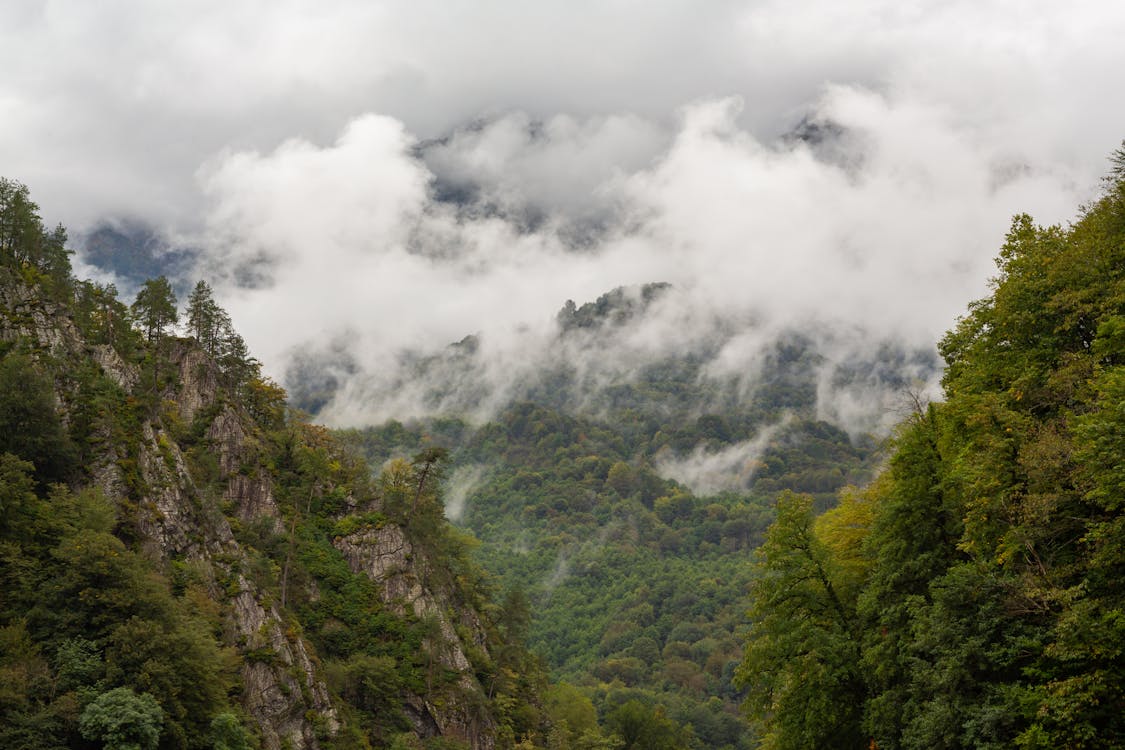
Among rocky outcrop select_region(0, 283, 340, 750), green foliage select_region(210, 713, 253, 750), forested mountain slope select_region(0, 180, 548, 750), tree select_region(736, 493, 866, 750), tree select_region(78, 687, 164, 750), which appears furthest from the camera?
rocky outcrop select_region(0, 283, 340, 750)

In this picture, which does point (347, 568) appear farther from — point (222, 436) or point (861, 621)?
point (861, 621)

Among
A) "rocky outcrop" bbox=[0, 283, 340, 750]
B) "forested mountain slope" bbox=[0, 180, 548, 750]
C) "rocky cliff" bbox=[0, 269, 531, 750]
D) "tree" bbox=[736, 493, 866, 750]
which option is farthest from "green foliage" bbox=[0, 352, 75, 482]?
"tree" bbox=[736, 493, 866, 750]

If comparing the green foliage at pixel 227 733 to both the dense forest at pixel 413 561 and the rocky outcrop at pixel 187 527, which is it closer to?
the dense forest at pixel 413 561

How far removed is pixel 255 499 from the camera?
71625 mm

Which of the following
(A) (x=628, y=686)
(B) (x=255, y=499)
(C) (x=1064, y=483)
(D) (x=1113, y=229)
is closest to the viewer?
(C) (x=1064, y=483)

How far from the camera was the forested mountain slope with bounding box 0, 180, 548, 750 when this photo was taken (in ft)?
132

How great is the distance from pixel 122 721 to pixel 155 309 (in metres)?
50.7

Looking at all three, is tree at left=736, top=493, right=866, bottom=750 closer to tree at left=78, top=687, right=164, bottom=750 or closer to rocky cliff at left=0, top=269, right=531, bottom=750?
tree at left=78, top=687, right=164, bottom=750

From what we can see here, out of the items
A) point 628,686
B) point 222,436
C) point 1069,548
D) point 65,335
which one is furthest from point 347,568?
point 628,686

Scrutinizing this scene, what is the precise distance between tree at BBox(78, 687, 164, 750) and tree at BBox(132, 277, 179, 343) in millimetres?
47714

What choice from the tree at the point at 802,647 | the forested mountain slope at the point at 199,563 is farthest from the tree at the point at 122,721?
the tree at the point at 802,647

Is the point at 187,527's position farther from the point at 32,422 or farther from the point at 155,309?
the point at 155,309

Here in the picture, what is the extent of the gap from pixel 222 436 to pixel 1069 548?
68367 millimetres

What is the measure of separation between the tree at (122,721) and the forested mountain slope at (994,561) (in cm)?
2822
